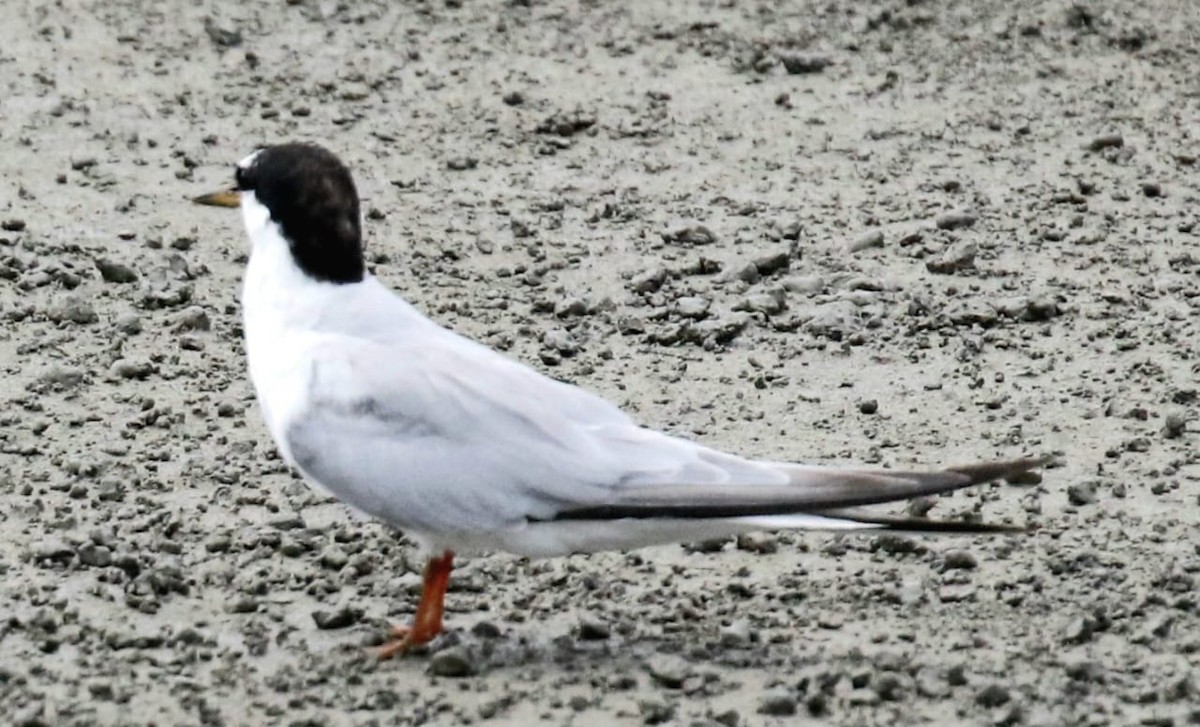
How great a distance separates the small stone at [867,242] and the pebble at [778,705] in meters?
3.09

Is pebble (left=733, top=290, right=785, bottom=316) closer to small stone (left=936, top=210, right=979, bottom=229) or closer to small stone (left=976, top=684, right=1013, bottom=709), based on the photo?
small stone (left=936, top=210, right=979, bottom=229)

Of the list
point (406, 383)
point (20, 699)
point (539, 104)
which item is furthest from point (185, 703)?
point (539, 104)

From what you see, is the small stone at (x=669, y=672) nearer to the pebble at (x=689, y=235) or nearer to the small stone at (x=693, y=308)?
the small stone at (x=693, y=308)

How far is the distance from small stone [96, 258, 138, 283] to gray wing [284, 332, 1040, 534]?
2.32m

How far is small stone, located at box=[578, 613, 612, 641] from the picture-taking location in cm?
476

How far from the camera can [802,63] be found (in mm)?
8773

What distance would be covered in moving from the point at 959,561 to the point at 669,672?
0.87 metres

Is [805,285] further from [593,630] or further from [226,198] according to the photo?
[593,630]

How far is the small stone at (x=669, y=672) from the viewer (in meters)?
4.50

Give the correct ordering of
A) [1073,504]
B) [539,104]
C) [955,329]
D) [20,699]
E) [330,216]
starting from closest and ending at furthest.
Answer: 1. [20,699]
2. [330,216]
3. [1073,504]
4. [955,329]
5. [539,104]

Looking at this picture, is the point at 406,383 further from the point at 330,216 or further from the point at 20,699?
Answer: the point at 20,699

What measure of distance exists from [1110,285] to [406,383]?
9.93 feet

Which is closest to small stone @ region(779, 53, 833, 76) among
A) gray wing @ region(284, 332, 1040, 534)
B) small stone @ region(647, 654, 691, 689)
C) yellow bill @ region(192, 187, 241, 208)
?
yellow bill @ region(192, 187, 241, 208)

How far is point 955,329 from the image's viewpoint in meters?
6.71
